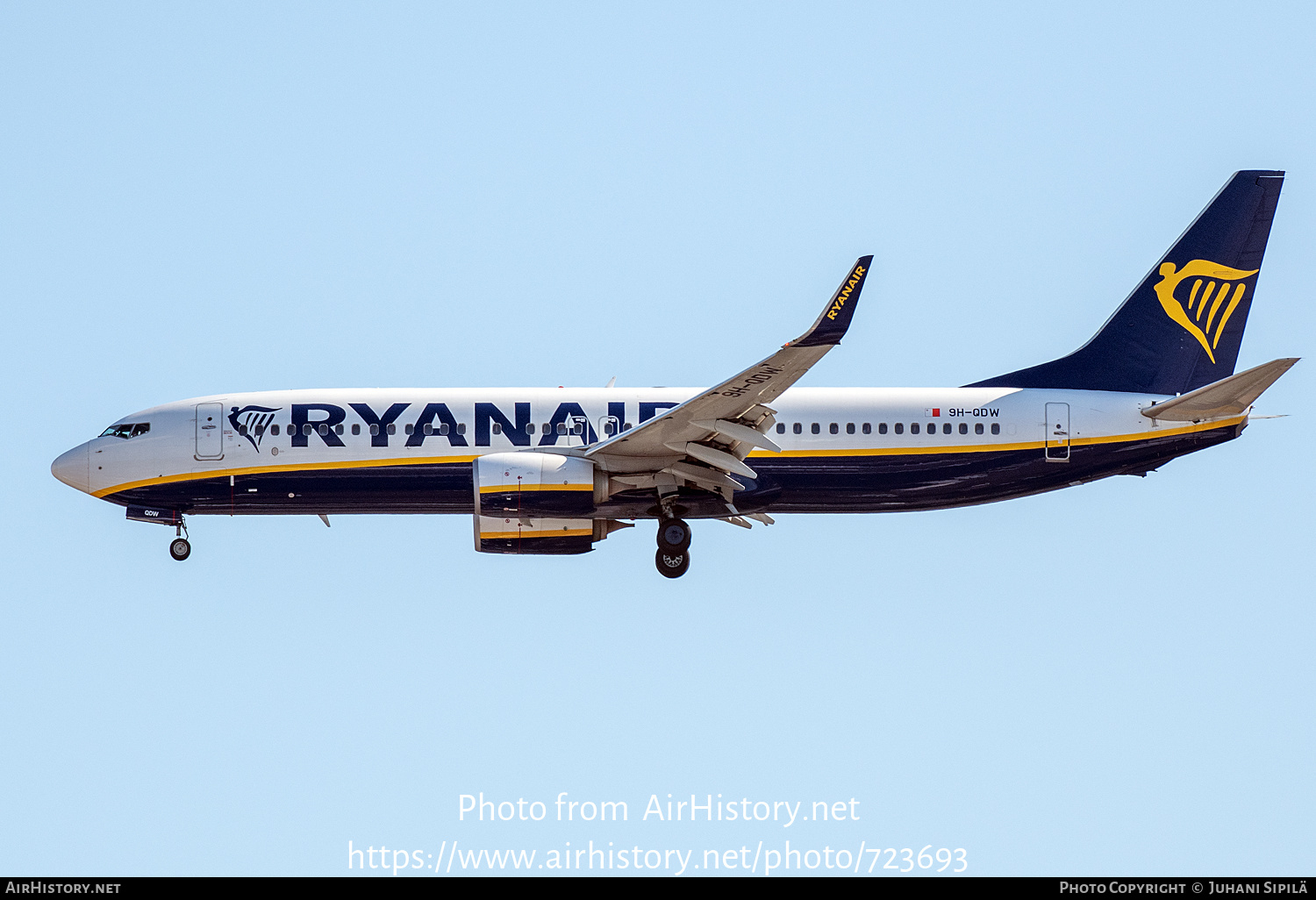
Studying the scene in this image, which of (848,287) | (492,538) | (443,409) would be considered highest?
(848,287)

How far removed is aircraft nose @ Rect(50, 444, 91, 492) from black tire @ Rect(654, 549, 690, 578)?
40.4 feet

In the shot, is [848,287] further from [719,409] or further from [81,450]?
[81,450]

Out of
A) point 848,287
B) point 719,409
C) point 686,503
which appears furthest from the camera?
point 686,503

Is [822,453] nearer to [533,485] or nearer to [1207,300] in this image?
[533,485]

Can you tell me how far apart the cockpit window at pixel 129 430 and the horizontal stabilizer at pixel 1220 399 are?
69.6 feet

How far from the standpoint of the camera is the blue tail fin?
123 ft

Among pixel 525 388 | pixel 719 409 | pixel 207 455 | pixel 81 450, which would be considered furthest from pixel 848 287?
pixel 81 450

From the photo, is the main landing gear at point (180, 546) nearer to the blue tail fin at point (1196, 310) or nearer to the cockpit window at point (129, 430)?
the cockpit window at point (129, 430)

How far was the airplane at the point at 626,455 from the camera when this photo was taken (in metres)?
35.3

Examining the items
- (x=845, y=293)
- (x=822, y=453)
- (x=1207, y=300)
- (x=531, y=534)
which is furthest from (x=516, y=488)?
(x=1207, y=300)

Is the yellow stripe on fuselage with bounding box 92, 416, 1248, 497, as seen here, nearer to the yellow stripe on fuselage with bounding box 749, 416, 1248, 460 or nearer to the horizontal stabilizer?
the yellow stripe on fuselage with bounding box 749, 416, 1248, 460

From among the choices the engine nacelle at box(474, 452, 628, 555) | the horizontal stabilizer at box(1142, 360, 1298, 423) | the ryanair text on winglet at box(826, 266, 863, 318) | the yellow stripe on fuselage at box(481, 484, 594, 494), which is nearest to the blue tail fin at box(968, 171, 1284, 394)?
the horizontal stabilizer at box(1142, 360, 1298, 423)

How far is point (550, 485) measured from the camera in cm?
3359

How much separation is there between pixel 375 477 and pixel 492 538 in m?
2.73
